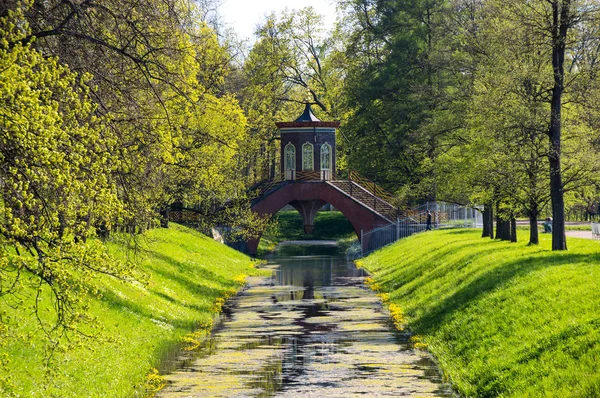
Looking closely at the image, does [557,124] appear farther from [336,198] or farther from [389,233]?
[336,198]

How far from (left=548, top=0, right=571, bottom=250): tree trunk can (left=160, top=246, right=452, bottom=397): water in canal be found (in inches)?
256

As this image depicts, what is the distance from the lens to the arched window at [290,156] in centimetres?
7056

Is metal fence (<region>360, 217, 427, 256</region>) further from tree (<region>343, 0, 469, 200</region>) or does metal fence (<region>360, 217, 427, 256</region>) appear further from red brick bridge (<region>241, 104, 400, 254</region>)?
tree (<region>343, 0, 469, 200</region>)

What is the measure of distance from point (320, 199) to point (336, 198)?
46.6 inches

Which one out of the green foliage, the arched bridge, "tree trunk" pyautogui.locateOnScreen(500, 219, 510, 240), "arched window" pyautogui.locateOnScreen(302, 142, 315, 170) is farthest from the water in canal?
"arched window" pyautogui.locateOnScreen(302, 142, 315, 170)

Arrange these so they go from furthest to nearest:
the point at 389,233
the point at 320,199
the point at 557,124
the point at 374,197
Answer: the point at 320,199 < the point at 374,197 < the point at 389,233 < the point at 557,124

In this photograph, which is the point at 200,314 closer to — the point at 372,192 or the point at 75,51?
the point at 75,51

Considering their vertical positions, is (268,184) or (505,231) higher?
(268,184)

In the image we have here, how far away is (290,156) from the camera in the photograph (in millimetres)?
70812

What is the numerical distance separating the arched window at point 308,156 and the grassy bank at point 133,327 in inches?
871

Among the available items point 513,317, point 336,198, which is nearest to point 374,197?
point 336,198

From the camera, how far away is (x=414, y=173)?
2766 inches

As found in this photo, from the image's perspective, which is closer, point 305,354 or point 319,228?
point 305,354

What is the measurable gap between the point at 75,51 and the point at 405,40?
55965mm
